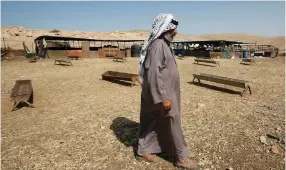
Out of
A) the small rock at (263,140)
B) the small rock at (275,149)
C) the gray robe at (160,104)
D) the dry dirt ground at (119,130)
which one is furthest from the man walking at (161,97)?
the small rock at (263,140)

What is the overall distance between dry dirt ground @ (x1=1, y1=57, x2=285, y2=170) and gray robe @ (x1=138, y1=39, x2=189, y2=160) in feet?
1.11

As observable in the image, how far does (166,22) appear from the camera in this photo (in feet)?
12.8

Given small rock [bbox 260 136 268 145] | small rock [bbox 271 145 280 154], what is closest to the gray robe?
small rock [bbox 271 145 280 154]

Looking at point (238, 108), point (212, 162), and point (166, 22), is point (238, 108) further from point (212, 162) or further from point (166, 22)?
point (166, 22)

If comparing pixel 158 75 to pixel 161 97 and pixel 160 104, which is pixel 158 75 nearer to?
pixel 161 97

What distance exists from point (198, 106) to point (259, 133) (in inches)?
102

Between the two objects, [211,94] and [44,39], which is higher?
[44,39]

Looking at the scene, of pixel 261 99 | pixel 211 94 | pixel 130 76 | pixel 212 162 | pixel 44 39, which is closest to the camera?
pixel 212 162

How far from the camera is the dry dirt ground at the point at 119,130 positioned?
178 inches

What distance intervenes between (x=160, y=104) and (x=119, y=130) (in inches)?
91.4

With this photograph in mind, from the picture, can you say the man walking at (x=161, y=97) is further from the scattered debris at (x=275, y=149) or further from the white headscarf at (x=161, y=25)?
the scattered debris at (x=275, y=149)

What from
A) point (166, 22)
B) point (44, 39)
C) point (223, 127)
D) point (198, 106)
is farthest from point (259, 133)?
point (44, 39)

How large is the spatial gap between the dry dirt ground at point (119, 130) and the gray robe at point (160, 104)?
337mm

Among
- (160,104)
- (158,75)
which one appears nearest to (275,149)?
(160,104)
